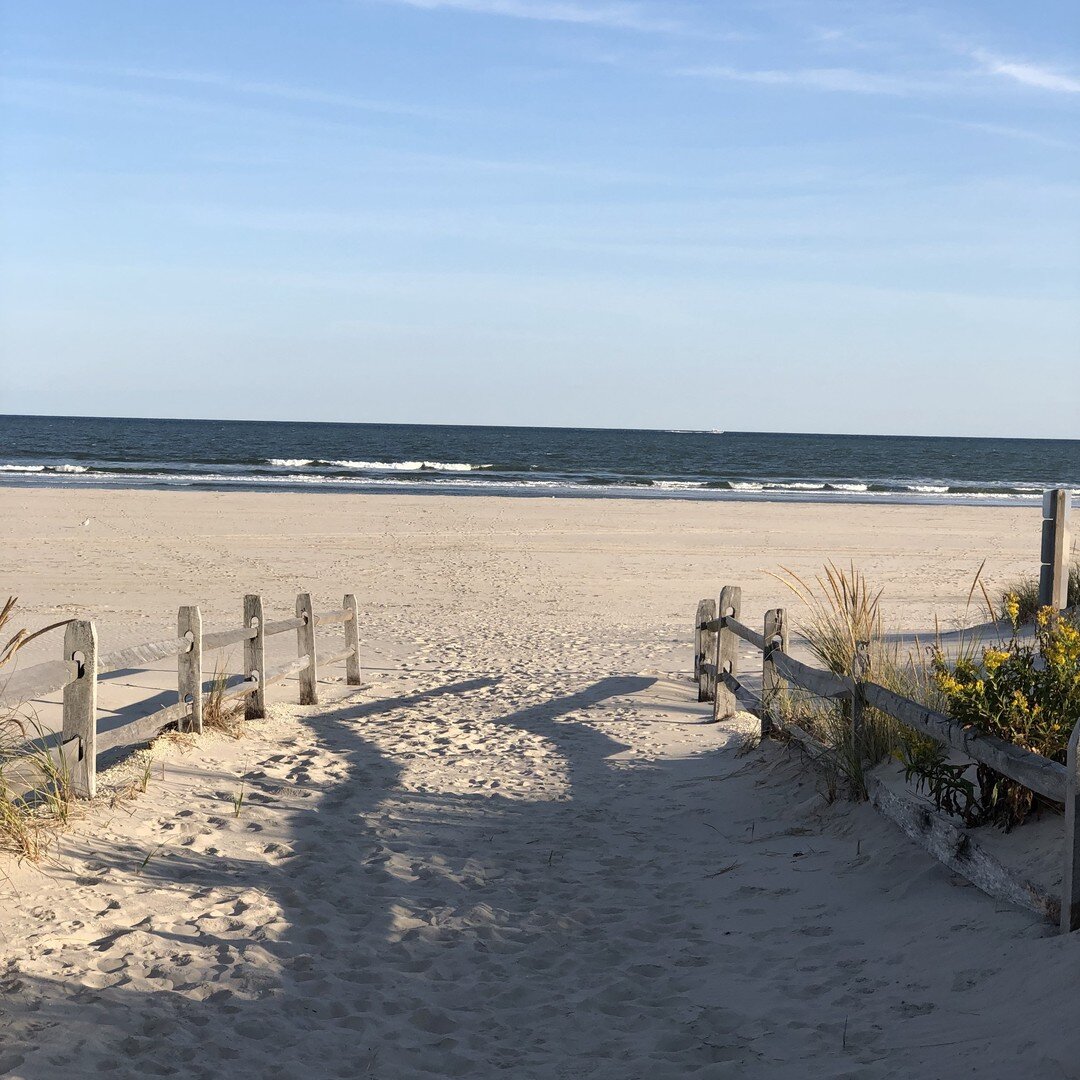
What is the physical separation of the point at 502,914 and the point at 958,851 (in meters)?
2.09

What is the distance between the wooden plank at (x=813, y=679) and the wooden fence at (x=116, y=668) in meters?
4.08

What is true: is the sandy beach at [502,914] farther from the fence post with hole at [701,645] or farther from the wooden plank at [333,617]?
the wooden plank at [333,617]

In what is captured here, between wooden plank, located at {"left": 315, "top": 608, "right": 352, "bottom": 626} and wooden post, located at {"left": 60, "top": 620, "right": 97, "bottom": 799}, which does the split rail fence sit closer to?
wooden plank, located at {"left": 315, "top": 608, "right": 352, "bottom": 626}

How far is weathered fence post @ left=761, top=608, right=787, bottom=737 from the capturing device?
7992 mm

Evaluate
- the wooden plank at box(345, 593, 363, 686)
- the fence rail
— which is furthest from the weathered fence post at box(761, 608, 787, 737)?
the wooden plank at box(345, 593, 363, 686)

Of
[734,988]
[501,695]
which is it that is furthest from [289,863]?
[501,695]

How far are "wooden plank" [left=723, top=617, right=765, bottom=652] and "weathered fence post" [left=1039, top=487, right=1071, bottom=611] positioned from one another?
3.65 metres

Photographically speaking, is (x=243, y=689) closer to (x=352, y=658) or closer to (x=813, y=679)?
(x=352, y=658)

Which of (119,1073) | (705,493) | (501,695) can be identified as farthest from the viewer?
(705,493)

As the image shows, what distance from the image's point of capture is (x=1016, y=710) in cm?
452

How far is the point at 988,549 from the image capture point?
79.8ft

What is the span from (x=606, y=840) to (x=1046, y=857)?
260 cm

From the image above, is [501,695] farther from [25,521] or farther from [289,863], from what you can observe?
[25,521]

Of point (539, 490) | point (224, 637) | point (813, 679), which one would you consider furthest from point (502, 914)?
point (539, 490)
